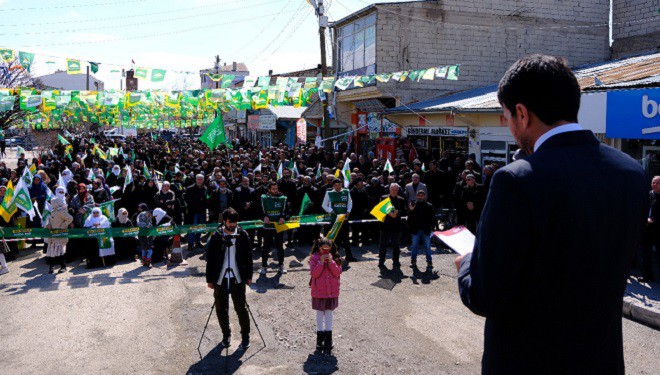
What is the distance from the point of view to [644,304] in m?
8.30

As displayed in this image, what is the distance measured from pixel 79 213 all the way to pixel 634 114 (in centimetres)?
1268

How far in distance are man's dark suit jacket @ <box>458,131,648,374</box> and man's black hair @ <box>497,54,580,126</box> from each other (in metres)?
0.08

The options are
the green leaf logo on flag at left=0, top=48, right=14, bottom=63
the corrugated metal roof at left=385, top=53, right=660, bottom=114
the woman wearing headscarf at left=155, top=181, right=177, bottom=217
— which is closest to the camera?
the corrugated metal roof at left=385, top=53, right=660, bottom=114

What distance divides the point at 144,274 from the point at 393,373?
668cm

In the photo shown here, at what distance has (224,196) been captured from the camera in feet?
44.7

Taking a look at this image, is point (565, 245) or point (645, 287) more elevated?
point (565, 245)

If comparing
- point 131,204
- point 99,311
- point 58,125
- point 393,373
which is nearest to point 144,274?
point 99,311

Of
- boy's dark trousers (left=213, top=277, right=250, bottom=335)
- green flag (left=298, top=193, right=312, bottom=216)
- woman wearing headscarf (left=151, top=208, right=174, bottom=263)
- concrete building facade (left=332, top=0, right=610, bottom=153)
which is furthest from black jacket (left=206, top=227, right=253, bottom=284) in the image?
concrete building facade (left=332, top=0, right=610, bottom=153)

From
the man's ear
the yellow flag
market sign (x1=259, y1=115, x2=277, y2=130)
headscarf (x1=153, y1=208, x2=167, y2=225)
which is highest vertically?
Result: market sign (x1=259, y1=115, x2=277, y2=130)

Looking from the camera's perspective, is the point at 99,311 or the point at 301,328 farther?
the point at 99,311

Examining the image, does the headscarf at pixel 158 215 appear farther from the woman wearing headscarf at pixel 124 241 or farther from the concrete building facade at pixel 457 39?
the concrete building facade at pixel 457 39

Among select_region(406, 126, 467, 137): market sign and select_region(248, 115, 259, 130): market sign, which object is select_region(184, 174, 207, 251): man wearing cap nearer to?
select_region(406, 126, 467, 137): market sign

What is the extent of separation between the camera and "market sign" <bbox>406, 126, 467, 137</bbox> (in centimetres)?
1988

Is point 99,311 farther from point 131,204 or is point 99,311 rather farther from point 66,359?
point 131,204
